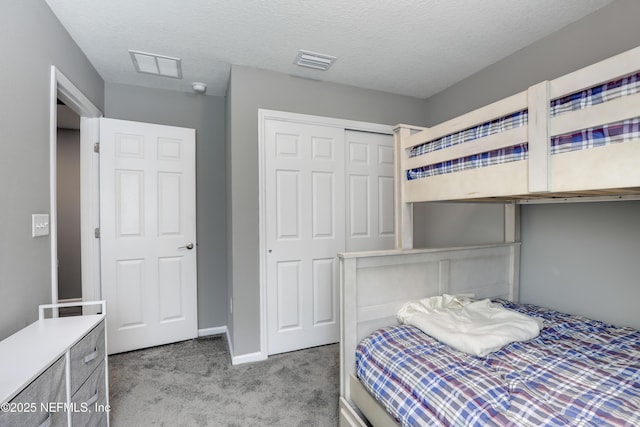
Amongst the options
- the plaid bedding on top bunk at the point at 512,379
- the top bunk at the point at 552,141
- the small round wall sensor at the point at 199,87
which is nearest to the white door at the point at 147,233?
the small round wall sensor at the point at 199,87

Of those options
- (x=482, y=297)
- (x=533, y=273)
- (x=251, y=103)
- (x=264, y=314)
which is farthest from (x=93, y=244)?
(x=533, y=273)

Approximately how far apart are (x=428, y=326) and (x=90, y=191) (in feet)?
9.11

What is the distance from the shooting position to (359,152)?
2.92 metres

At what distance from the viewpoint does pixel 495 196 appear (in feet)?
4.56

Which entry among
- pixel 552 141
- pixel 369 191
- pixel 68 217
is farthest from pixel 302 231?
pixel 68 217

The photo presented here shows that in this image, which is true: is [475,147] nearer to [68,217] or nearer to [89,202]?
[89,202]

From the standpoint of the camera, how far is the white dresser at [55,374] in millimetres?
892

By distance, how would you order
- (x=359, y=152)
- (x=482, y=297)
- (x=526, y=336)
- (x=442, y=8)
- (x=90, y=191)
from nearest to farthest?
1. (x=526, y=336)
2. (x=442, y=8)
3. (x=482, y=297)
4. (x=90, y=191)
5. (x=359, y=152)

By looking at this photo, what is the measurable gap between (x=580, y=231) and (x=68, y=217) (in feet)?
17.7

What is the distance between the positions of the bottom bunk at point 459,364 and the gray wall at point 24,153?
5.14ft

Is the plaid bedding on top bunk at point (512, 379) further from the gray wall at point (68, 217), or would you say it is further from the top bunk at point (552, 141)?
the gray wall at point (68, 217)

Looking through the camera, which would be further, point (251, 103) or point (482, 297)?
point (251, 103)

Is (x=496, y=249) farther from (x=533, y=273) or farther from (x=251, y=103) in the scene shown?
(x=251, y=103)

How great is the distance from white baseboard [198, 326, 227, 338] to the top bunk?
8.29 ft
